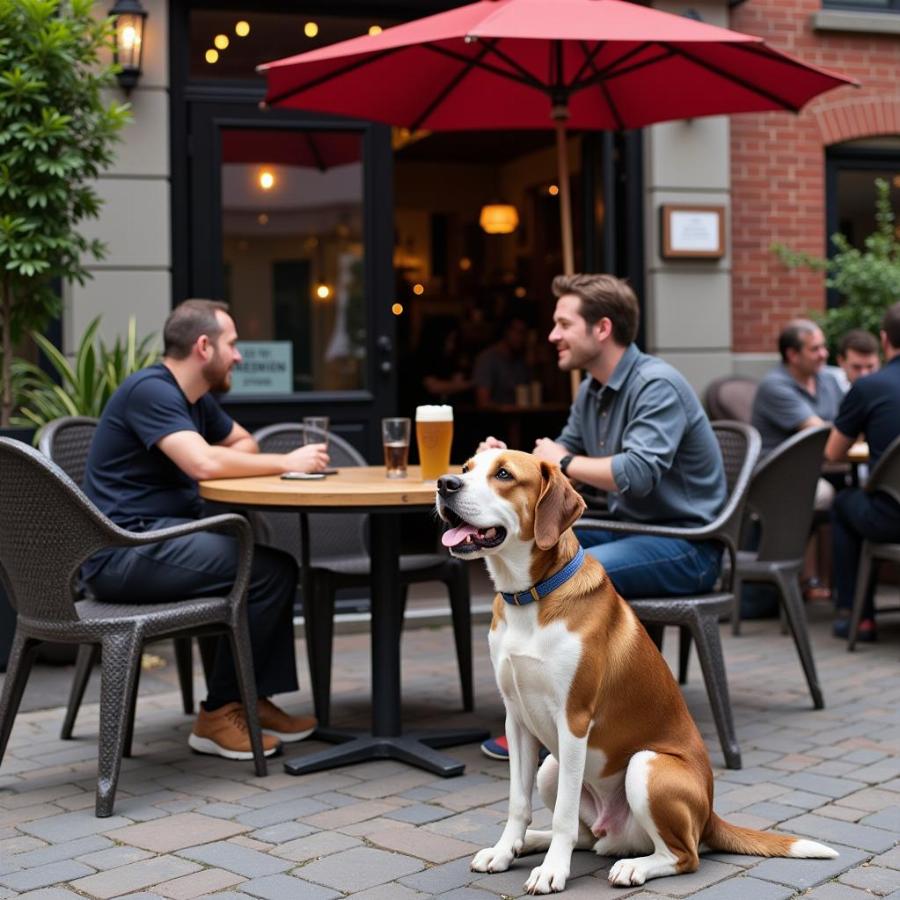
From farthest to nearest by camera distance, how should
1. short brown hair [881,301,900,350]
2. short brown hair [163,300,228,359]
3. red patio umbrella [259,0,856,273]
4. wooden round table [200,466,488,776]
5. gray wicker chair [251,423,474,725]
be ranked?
short brown hair [881,301,900,350] → red patio umbrella [259,0,856,273] → gray wicker chair [251,423,474,725] → short brown hair [163,300,228,359] → wooden round table [200,466,488,776]

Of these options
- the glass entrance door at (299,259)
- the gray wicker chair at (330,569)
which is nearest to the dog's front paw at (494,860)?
the gray wicker chair at (330,569)

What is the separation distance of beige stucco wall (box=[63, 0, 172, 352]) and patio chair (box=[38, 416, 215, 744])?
6.66 feet

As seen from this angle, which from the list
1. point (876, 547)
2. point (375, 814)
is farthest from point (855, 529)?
point (375, 814)

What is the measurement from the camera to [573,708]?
11.1 ft

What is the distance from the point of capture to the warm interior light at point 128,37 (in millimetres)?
7121

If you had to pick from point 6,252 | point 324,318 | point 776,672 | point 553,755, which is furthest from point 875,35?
point 553,755

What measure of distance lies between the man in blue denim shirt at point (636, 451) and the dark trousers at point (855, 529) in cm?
198

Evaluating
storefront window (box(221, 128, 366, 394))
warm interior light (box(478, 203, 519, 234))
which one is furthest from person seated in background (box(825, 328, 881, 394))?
warm interior light (box(478, 203, 519, 234))

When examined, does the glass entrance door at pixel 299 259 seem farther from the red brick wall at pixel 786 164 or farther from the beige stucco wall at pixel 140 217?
the red brick wall at pixel 786 164

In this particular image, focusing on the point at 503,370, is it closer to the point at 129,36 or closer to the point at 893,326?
the point at 129,36

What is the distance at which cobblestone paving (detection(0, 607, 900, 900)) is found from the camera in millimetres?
3461

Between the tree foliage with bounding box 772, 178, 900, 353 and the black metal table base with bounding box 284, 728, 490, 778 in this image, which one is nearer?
the black metal table base with bounding box 284, 728, 490, 778

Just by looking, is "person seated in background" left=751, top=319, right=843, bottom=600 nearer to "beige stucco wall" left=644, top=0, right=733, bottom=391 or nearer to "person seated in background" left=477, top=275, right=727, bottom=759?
"beige stucco wall" left=644, top=0, right=733, bottom=391

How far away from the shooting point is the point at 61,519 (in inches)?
163
